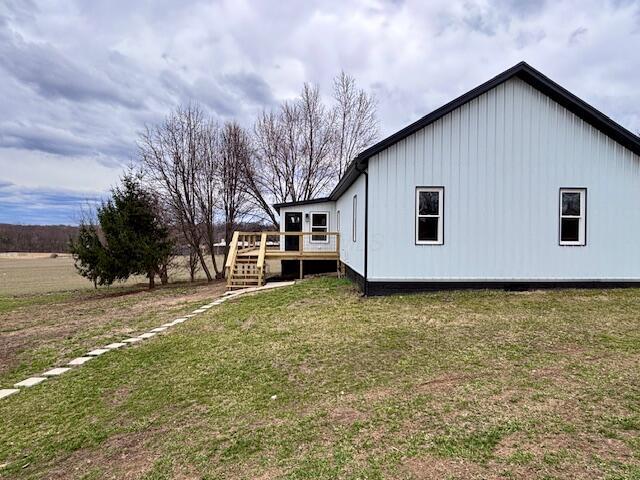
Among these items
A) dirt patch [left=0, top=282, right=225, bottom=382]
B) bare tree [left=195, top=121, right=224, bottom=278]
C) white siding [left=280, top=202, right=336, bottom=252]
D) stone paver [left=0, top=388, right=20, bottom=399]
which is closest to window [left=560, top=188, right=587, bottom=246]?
white siding [left=280, top=202, right=336, bottom=252]

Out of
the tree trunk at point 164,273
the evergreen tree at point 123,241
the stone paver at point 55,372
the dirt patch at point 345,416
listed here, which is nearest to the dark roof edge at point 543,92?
the dirt patch at point 345,416

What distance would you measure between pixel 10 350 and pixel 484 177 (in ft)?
33.0

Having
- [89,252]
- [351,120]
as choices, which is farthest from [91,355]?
[351,120]

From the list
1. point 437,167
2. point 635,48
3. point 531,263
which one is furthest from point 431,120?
point 635,48

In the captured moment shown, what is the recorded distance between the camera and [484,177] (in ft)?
28.2

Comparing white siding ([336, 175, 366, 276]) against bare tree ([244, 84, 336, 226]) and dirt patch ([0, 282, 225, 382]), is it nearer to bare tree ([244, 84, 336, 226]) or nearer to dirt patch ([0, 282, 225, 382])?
dirt patch ([0, 282, 225, 382])

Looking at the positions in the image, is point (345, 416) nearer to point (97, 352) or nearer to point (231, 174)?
point (97, 352)

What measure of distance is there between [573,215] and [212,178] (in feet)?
55.7

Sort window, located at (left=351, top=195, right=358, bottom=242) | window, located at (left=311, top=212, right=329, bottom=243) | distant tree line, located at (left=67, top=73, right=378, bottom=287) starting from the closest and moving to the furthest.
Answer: window, located at (left=351, top=195, right=358, bottom=242), distant tree line, located at (left=67, top=73, right=378, bottom=287), window, located at (left=311, top=212, right=329, bottom=243)

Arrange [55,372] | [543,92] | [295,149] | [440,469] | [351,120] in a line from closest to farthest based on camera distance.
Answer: [440,469], [55,372], [543,92], [295,149], [351,120]

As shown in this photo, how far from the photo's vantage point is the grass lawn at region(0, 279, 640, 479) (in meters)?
2.50

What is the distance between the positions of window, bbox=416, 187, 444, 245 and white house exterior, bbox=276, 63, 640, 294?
24 millimetres

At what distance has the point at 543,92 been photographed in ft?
28.2

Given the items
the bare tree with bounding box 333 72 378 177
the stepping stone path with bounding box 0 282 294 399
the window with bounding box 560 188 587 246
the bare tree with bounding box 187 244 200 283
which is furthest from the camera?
the bare tree with bounding box 333 72 378 177
